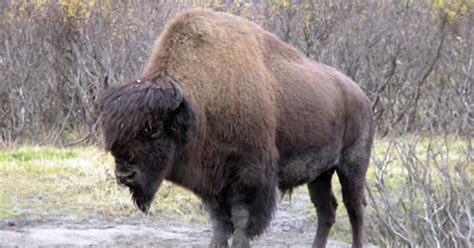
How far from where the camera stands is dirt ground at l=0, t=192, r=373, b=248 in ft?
28.6

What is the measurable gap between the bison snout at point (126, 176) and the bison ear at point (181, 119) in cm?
47

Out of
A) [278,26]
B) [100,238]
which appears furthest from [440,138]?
[100,238]

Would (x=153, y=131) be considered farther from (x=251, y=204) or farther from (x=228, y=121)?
(x=251, y=204)

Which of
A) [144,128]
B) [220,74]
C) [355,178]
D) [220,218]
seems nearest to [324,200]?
[355,178]

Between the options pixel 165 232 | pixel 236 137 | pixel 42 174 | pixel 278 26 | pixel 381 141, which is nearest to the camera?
pixel 236 137

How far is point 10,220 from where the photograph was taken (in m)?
9.72

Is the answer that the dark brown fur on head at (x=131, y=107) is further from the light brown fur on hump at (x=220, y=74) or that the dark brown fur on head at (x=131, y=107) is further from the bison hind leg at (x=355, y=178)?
the bison hind leg at (x=355, y=178)

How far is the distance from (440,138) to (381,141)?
1084mm

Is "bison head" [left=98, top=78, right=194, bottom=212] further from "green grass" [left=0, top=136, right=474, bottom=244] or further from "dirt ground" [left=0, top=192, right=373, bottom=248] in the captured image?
"green grass" [left=0, top=136, right=474, bottom=244]

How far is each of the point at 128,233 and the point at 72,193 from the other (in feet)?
6.11

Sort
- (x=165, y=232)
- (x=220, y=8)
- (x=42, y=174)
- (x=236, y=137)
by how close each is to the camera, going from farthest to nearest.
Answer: (x=220, y=8) < (x=42, y=174) < (x=165, y=232) < (x=236, y=137)

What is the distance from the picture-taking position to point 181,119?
6668mm

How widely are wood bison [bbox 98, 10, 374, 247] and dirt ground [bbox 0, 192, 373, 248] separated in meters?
1.42

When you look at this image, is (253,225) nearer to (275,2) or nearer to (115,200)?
(115,200)
